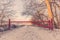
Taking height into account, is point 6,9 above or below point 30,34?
above

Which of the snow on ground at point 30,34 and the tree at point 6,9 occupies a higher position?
the tree at point 6,9

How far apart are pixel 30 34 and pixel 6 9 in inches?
17.6

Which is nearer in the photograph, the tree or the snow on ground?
the snow on ground

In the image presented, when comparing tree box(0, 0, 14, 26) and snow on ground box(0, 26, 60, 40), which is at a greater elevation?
tree box(0, 0, 14, 26)

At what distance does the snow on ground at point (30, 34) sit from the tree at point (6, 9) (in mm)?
206

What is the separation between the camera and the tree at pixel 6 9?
2105 millimetres

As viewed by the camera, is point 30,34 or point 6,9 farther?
point 6,9

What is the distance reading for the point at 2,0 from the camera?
6.94 feet

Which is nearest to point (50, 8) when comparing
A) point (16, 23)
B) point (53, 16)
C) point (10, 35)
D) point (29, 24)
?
point (53, 16)

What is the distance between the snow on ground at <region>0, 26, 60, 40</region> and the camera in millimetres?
1920

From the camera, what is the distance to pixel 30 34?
1969mm

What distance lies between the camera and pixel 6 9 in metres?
2.12

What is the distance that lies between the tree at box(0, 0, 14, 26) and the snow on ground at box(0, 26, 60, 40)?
0.68 ft

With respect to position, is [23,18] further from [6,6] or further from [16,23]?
[6,6]
